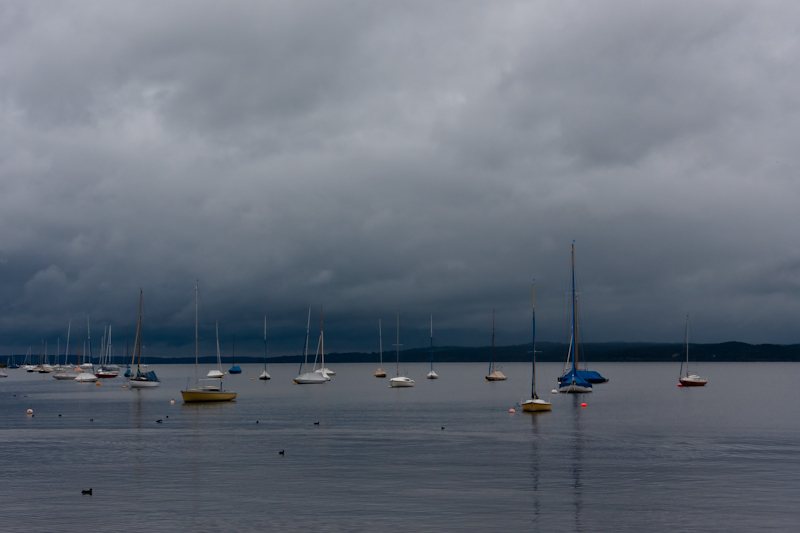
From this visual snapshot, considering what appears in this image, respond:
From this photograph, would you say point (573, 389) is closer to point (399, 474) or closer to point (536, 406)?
point (536, 406)

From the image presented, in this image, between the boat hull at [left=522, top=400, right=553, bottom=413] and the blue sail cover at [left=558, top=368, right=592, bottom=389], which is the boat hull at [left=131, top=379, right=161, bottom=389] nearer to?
the blue sail cover at [left=558, top=368, right=592, bottom=389]

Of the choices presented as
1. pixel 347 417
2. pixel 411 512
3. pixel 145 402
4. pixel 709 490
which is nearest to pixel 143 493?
pixel 411 512

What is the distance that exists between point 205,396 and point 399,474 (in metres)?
73.4

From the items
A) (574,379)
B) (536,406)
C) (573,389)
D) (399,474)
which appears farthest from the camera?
(574,379)

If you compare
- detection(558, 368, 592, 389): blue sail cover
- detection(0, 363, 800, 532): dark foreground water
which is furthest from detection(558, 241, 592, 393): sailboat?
detection(0, 363, 800, 532): dark foreground water

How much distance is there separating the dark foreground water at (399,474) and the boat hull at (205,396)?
2053cm

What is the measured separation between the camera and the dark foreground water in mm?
35062

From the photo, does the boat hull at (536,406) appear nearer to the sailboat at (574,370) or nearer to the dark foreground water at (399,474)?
the dark foreground water at (399,474)

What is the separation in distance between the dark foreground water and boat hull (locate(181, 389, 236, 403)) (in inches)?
808

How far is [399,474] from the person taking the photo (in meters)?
47.6

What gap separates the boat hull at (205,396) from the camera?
113000 millimetres

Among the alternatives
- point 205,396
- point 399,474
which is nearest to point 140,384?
point 205,396

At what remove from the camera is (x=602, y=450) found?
61094mm

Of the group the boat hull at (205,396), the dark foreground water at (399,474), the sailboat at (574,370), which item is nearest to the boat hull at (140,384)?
the boat hull at (205,396)
